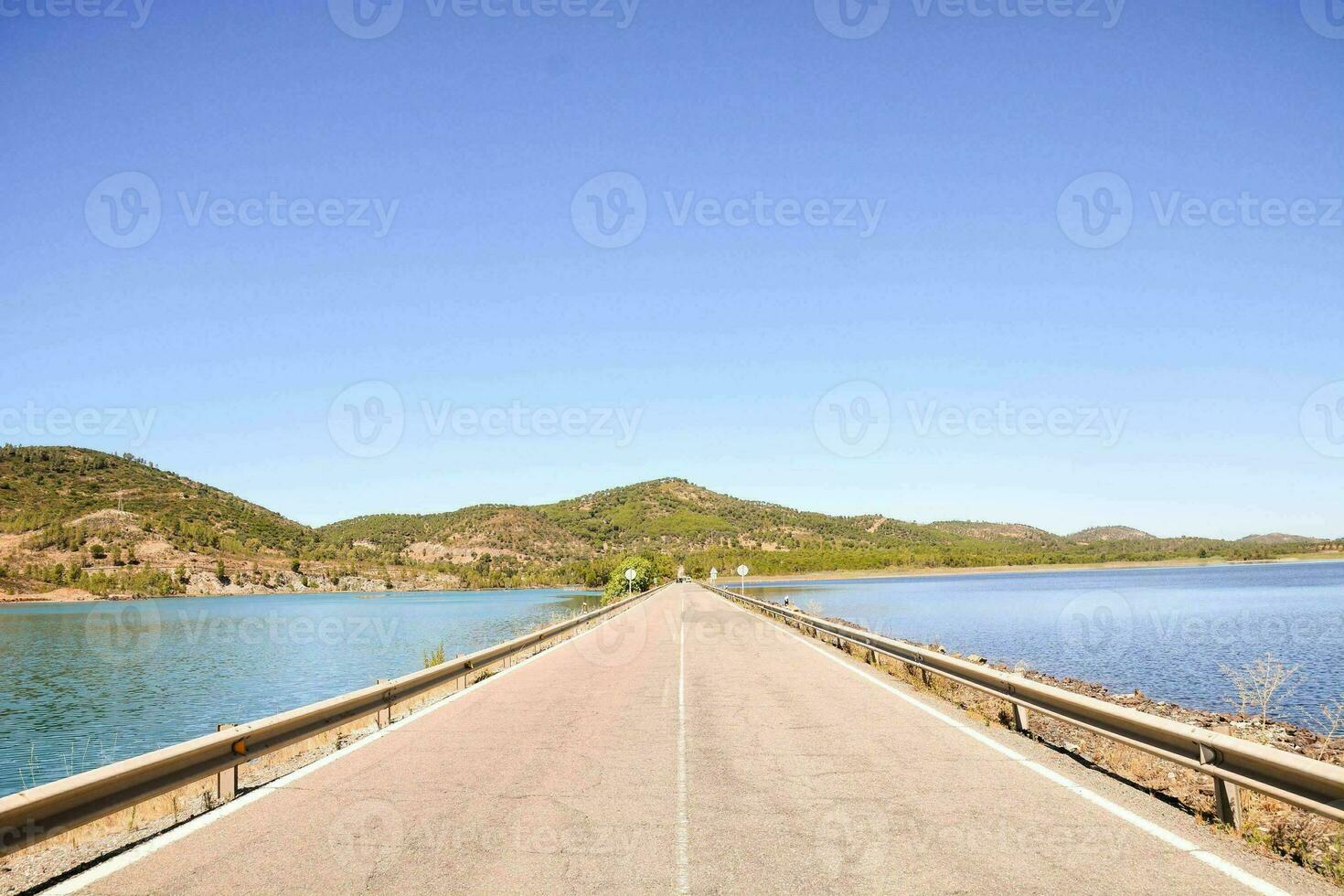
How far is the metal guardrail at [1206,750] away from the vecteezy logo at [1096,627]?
2279 cm

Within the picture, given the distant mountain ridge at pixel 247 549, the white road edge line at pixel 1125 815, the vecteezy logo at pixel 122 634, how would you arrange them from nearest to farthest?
the white road edge line at pixel 1125 815
the vecteezy logo at pixel 122 634
the distant mountain ridge at pixel 247 549

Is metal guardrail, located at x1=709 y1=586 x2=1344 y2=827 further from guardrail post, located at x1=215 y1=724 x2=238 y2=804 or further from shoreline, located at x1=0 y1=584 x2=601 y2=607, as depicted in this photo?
shoreline, located at x1=0 y1=584 x2=601 y2=607

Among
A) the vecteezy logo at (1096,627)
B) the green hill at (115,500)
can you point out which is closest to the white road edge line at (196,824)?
the vecteezy logo at (1096,627)

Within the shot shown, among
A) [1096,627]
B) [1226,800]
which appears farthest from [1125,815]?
[1096,627]

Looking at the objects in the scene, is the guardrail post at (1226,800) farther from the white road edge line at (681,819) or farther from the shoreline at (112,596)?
the shoreline at (112,596)

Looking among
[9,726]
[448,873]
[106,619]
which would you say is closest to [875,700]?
[448,873]

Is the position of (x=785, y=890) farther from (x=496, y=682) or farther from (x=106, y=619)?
(x=106, y=619)

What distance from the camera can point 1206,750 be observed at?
6578 mm

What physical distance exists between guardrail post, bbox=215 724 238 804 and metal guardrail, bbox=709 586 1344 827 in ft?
25.0

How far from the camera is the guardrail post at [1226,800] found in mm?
6203

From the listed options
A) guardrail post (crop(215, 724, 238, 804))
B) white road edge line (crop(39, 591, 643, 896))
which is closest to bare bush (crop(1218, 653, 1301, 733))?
white road edge line (crop(39, 591, 643, 896))

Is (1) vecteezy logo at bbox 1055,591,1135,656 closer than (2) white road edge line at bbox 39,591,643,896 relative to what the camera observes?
No

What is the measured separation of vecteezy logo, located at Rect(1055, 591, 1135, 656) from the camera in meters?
32.1

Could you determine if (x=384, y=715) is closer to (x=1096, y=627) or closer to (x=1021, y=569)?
(x=1096, y=627)
